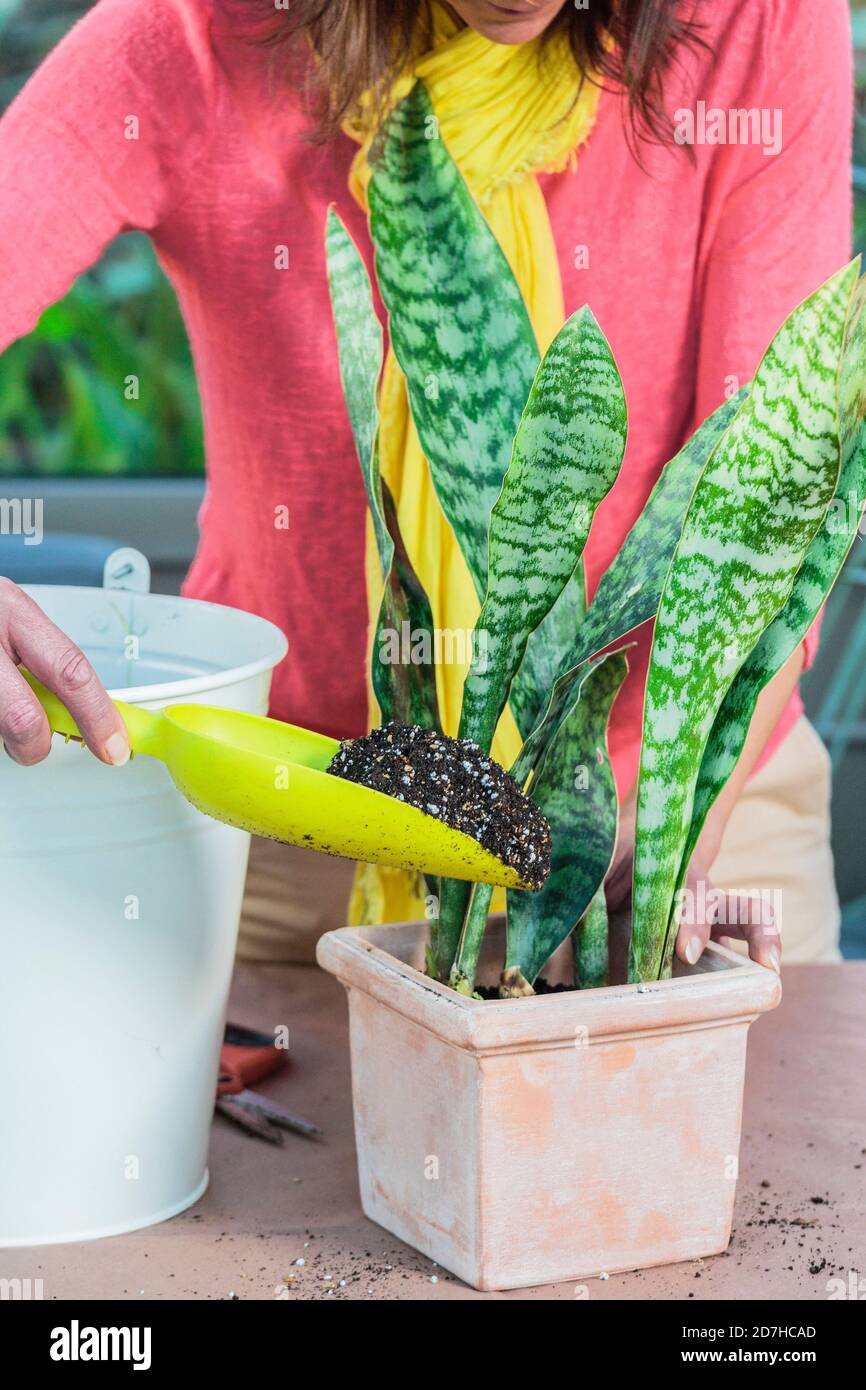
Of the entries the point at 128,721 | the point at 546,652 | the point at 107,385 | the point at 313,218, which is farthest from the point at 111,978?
the point at 107,385

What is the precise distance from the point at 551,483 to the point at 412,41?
0.37 m

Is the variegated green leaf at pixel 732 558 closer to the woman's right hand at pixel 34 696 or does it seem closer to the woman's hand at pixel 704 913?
the woman's hand at pixel 704 913

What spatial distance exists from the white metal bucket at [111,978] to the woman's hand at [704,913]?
157 mm

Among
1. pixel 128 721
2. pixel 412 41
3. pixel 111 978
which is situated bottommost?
pixel 111 978

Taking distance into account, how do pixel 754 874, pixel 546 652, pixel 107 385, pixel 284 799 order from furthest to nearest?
1. pixel 107 385
2. pixel 754 874
3. pixel 546 652
4. pixel 284 799

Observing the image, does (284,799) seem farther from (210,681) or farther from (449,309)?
(449,309)

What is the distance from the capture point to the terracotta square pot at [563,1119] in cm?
51

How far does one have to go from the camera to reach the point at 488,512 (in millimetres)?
578

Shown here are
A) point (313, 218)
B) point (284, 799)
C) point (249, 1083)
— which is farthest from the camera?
point (313, 218)

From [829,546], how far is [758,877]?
46 cm

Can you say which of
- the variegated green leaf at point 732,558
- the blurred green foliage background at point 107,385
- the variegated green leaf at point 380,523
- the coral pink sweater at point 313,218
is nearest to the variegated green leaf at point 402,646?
the variegated green leaf at point 380,523

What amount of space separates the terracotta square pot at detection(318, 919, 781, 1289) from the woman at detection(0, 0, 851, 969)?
0.61 feet

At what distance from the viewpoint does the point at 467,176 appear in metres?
0.77

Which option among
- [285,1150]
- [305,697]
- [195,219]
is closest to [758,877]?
[305,697]
